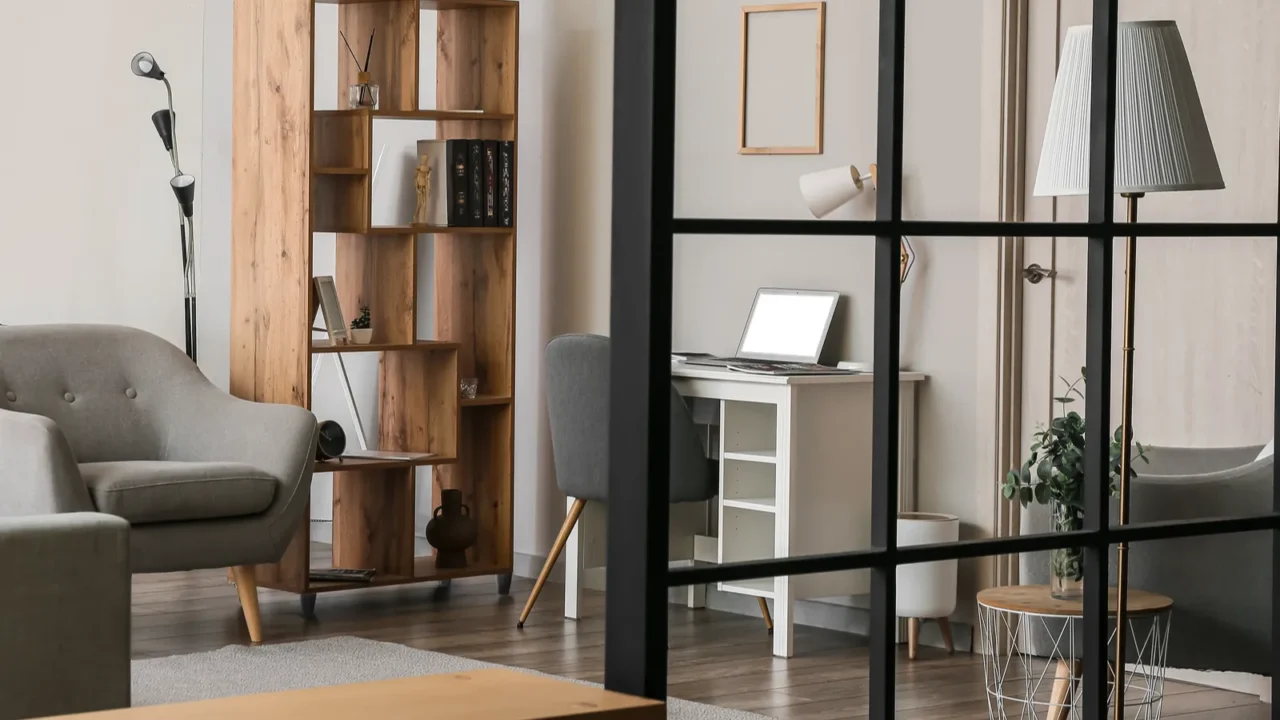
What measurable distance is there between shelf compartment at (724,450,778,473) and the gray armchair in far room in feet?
3.04

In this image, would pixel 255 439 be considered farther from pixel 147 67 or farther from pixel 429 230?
pixel 147 67

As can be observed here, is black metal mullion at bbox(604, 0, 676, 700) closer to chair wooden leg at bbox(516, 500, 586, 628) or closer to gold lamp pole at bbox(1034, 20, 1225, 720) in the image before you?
gold lamp pole at bbox(1034, 20, 1225, 720)

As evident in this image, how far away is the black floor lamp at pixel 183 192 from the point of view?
18.4 ft

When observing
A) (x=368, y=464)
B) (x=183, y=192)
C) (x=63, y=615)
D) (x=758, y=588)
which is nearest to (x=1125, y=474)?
(x=63, y=615)

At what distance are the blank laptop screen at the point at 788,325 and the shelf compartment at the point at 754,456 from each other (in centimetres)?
32

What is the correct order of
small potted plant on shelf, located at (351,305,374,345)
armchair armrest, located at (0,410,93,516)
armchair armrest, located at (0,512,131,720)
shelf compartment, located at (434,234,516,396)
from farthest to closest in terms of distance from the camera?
shelf compartment, located at (434,234,516,396)
small potted plant on shelf, located at (351,305,374,345)
armchair armrest, located at (0,410,93,516)
armchair armrest, located at (0,512,131,720)

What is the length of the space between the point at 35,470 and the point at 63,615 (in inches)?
50.1

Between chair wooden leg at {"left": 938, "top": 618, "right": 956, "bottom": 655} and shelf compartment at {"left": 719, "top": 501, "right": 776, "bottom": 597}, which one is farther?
shelf compartment at {"left": 719, "top": 501, "right": 776, "bottom": 597}

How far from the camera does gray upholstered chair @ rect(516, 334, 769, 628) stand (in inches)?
182

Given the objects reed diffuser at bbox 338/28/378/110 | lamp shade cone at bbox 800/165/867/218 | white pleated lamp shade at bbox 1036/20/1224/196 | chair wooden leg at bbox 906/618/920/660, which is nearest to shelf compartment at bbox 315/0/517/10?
reed diffuser at bbox 338/28/378/110

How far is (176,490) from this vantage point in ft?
13.9

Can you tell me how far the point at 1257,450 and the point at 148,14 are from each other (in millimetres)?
3875

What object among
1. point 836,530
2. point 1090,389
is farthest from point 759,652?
point 1090,389

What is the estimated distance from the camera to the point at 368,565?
524 centimetres
